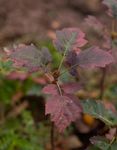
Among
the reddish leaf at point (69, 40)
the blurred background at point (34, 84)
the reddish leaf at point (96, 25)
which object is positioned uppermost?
the reddish leaf at point (69, 40)

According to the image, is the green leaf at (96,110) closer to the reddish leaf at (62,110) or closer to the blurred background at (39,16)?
the reddish leaf at (62,110)

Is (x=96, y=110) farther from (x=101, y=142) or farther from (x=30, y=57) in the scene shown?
(x=30, y=57)

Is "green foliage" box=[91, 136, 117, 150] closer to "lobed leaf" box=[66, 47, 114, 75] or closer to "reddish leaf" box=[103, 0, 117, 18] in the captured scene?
"lobed leaf" box=[66, 47, 114, 75]

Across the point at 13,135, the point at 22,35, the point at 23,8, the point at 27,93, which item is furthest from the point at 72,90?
the point at 23,8

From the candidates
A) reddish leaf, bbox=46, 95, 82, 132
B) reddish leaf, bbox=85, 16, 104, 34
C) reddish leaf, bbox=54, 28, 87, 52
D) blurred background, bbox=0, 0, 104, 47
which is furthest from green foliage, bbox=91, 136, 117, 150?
blurred background, bbox=0, 0, 104, 47

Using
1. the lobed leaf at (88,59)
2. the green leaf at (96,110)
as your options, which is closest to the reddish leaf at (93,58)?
the lobed leaf at (88,59)

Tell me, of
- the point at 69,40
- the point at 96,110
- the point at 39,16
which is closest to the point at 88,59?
the point at 69,40

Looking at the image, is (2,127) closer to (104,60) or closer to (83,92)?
(83,92)
